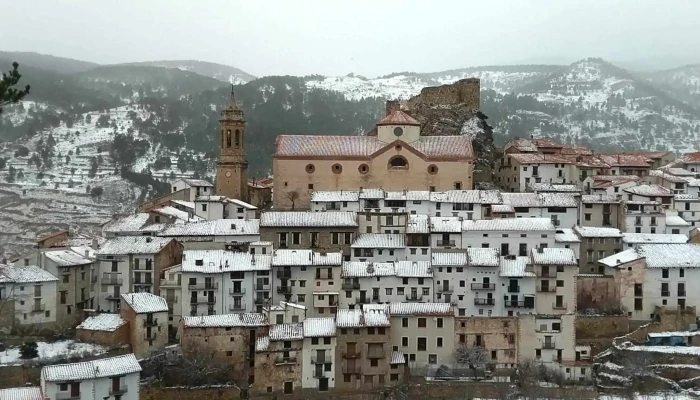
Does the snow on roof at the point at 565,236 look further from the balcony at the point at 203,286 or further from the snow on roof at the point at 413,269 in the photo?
the balcony at the point at 203,286

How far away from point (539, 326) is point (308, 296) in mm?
12611

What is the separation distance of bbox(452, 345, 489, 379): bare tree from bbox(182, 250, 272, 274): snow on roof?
11.3 m

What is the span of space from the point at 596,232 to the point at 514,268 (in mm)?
9336

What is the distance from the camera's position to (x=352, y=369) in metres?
40.3

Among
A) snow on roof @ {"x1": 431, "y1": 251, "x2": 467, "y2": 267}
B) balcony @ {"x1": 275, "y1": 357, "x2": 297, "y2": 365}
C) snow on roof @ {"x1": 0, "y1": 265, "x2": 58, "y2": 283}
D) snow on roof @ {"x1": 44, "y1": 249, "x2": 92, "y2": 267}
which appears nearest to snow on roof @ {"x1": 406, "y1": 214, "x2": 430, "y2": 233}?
snow on roof @ {"x1": 431, "y1": 251, "x2": 467, "y2": 267}

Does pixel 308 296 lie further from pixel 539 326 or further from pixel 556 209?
pixel 556 209

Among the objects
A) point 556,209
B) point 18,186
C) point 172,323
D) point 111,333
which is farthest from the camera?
point 18,186

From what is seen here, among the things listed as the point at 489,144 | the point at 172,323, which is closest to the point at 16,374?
the point at 172,323

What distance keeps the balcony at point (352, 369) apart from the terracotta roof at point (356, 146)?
2255 cm

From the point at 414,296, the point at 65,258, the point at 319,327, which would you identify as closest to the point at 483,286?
the point at 414,296

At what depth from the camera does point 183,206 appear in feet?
190

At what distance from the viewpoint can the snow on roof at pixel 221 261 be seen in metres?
43.7

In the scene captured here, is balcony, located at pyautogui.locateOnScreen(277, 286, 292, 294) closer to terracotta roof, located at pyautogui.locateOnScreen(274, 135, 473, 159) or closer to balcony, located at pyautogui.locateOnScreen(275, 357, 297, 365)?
balcony, located at pyautogui.locateOnScreen(275, 357, 297, 365)

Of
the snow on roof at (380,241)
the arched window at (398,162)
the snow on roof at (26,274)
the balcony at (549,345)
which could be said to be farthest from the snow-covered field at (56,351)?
the arched window at (398,162)
